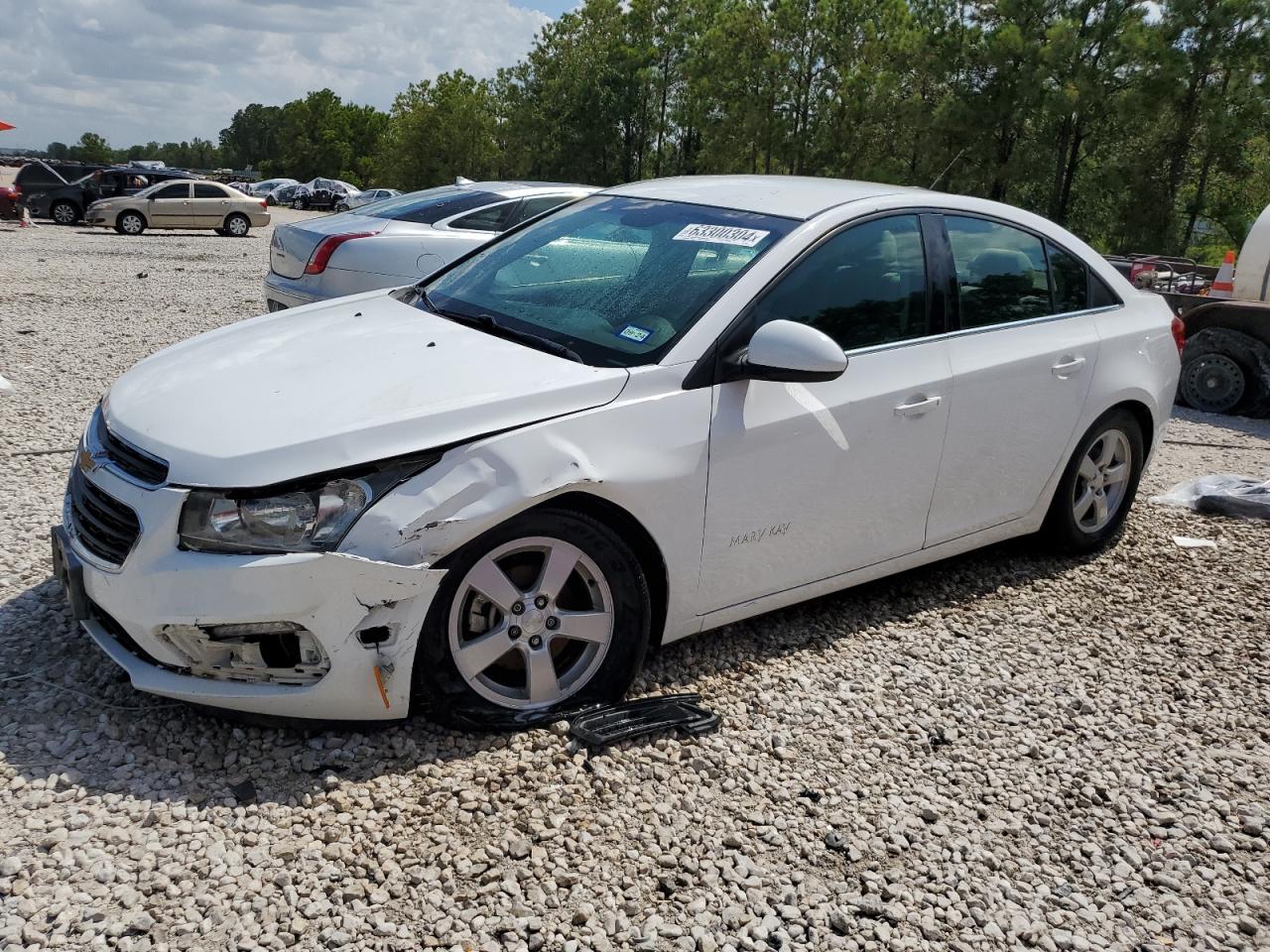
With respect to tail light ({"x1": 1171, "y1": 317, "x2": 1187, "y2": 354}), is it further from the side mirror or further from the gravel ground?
the side mirror

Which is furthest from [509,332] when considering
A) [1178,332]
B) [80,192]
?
[80,192]

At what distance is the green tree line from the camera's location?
2666 cm

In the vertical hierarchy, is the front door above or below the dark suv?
above

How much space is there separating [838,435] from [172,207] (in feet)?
87.9

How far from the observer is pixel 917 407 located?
13.5 ft

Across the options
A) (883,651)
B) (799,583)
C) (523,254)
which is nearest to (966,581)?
(883,651)

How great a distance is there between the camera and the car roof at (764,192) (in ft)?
13.7

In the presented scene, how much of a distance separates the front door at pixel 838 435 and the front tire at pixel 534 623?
1.22 ft

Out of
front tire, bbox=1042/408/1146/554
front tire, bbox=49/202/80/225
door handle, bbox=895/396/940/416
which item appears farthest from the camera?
front tire, bbox=49/202/80/225

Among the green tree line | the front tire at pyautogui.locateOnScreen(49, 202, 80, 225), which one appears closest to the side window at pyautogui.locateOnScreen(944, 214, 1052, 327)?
the green tree line

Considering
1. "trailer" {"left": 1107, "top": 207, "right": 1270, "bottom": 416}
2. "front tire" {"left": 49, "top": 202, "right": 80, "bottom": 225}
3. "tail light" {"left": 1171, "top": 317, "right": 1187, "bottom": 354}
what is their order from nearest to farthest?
"tail light" {"left": 1171, "top": 317, "right": 1187, "bottom": 354} < "trailer" {"left": 1107, "top": 207, "right": 1270, "bottom": 416} < "front tire" {"left": 49, "top": 202, "right": 80, "bottom": 225}

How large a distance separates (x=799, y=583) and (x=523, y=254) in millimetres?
1716

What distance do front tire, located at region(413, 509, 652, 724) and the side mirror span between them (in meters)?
0.72

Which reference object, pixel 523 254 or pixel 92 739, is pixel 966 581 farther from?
pixel 92 739
